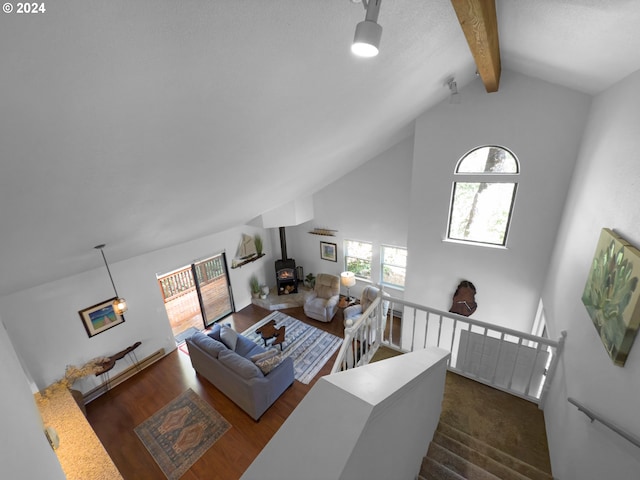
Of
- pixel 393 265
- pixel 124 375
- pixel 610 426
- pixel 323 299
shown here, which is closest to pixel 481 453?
pixel 610 426

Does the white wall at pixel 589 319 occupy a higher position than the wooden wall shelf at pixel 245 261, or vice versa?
the white wall at pixel 589 319

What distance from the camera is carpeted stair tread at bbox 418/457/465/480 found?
2.33 meters

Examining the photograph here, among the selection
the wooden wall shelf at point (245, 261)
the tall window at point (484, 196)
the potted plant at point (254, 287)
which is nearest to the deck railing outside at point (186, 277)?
the wooden wall shelf at point (245, 261)

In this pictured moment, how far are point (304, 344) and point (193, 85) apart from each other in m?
5.81

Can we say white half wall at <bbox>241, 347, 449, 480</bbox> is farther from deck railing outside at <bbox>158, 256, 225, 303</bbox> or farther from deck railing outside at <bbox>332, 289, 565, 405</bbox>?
deck railing outside at <bbox>158, 256, 225, 303</bbox>

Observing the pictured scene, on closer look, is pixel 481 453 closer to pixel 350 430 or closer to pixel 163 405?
pixel 350 430

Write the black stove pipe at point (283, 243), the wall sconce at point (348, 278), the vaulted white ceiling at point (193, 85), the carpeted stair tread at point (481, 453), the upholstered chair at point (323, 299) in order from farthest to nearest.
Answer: the black stove pipe at point (283, 243)
the wall sconce at point (348, 278)
the upholstered chair at point (323, 299)
the carpeted stair tread at point (481, 453)
the vaulted white ceiling at point (193, 85)

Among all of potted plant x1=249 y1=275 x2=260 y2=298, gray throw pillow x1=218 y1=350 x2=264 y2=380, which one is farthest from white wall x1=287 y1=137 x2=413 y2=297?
gray throw pillow x1=218 y1=350 x2=264 y2=380

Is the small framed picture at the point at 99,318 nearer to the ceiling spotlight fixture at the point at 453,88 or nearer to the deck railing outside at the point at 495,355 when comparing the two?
the deck railing outside at the point at 495,355

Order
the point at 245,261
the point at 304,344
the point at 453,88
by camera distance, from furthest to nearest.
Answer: the point at 245,261
the point at 304,344
the point at 453,88

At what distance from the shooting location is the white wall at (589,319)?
5.43ft

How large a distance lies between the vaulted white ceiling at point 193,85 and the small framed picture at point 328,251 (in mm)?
4724

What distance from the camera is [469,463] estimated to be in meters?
2.46

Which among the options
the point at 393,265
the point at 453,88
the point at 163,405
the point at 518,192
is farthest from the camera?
the point at 393,265
